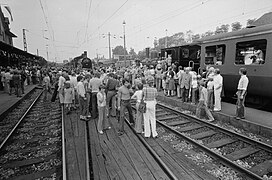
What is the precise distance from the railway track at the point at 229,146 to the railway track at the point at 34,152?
3.61 metres

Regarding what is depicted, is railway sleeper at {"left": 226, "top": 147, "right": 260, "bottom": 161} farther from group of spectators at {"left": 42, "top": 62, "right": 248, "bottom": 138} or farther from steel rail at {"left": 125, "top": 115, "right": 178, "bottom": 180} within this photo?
group of spectators at {"left": 42, "top": 62, "right": 248, "bottom": 138}

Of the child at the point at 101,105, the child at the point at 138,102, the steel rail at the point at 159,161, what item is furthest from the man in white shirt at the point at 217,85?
the child at the point at 101,105

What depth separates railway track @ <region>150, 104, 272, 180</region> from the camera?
4.05m

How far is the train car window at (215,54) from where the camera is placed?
8.94 metres

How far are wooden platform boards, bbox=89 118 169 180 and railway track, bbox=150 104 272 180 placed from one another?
1568 mm

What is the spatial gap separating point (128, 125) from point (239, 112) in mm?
4153

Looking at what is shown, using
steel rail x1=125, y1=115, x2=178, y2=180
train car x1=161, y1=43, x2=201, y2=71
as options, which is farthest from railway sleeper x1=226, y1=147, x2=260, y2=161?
train car x1=161, y1=43, x2=201, y2=71

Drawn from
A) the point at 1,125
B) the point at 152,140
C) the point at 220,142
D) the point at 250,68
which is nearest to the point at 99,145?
the point at 152,140

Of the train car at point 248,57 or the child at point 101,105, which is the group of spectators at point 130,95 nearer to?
the child at point 101,105

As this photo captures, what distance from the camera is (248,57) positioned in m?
7.71

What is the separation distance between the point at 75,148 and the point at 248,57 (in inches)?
303

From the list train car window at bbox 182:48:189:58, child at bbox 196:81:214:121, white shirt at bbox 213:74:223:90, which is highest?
train car window at bbox 182:48:189:58

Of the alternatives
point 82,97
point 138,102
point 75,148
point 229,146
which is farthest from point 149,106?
point 82,97

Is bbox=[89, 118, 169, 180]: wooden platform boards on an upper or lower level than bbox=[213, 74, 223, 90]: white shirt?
lower
